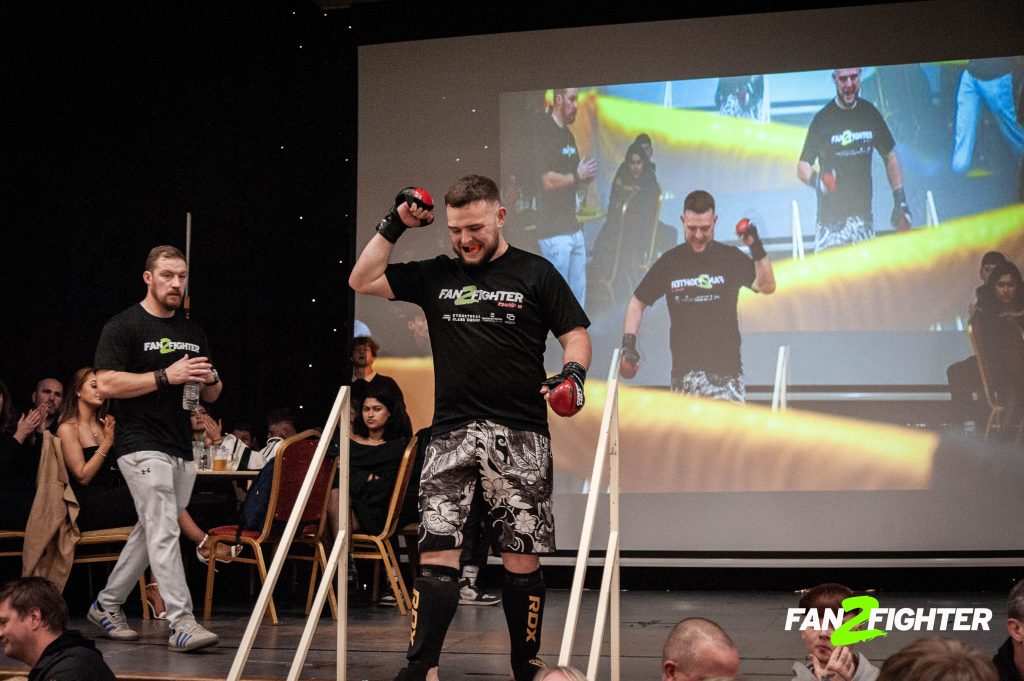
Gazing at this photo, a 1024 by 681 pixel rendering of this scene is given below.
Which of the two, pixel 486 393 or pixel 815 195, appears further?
pixel 815 195

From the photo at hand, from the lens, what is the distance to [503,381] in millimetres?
2891

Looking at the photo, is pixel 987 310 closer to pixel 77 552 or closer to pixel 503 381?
pixel 503 381

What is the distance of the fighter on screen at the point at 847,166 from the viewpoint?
19.9 feet

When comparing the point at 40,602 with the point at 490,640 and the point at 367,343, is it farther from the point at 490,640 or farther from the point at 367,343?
the point at 367,343

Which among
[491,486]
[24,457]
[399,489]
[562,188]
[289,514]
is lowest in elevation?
[289,514]

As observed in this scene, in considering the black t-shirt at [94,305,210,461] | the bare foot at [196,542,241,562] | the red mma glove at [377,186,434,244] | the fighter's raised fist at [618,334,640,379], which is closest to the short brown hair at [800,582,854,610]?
the red mma glove at [377,186,434,244]

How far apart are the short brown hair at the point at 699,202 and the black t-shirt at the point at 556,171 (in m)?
0.64

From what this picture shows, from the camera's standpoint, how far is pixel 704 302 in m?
6.22

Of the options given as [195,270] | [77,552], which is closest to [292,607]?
[77,552]

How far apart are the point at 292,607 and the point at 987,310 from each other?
3919mm

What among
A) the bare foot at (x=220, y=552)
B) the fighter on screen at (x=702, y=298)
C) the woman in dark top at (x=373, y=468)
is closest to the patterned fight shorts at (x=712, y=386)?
the fighter on screen at (x=702, y=298)

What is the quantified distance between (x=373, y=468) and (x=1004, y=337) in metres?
3.38

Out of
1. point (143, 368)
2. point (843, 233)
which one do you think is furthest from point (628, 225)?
point (143, 368)

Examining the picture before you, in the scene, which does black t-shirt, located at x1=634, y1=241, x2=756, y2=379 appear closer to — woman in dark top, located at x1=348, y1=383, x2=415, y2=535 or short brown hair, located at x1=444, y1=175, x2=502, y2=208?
woman in dark top, located at x1=348, y1=383, x2=415, y2=535
